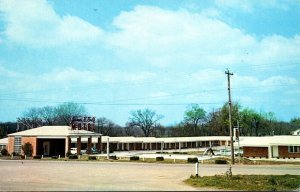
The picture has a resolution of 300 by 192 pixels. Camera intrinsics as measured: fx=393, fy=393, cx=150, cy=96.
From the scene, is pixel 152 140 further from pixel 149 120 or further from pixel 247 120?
pixel 149 120

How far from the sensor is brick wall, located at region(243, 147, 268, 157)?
64.9 meters

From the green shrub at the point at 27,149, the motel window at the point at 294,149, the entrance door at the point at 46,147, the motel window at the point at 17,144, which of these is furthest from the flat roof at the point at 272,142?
the motel window at the point at 17,144

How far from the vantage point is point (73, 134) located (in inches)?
2618

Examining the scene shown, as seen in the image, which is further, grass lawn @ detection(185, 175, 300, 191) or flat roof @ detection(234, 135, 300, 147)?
flat roof @ detection(234, 135, 300, 147)

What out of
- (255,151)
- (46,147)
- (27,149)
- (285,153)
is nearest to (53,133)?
(46,147)

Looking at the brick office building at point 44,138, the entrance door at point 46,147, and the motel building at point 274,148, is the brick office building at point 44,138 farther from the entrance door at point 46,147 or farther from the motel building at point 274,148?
the motel building at point 274,148

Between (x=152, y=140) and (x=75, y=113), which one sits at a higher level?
(x=75, y=113)

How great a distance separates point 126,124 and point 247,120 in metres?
53.0

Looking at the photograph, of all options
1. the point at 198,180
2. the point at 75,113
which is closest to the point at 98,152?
the point at 198,180

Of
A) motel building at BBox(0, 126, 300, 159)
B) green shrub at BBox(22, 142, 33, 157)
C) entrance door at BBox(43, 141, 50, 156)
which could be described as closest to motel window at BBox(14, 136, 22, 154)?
motel building at BBox(0, 126, 300, 159)

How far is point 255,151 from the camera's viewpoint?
215 ft

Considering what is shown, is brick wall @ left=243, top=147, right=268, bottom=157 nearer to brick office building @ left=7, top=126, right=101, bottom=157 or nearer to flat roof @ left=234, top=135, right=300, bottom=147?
flat roof @ left=234, top=135, right=300, bottom=147

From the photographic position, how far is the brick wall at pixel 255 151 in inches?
2554

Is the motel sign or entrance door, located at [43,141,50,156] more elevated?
the motel sign
